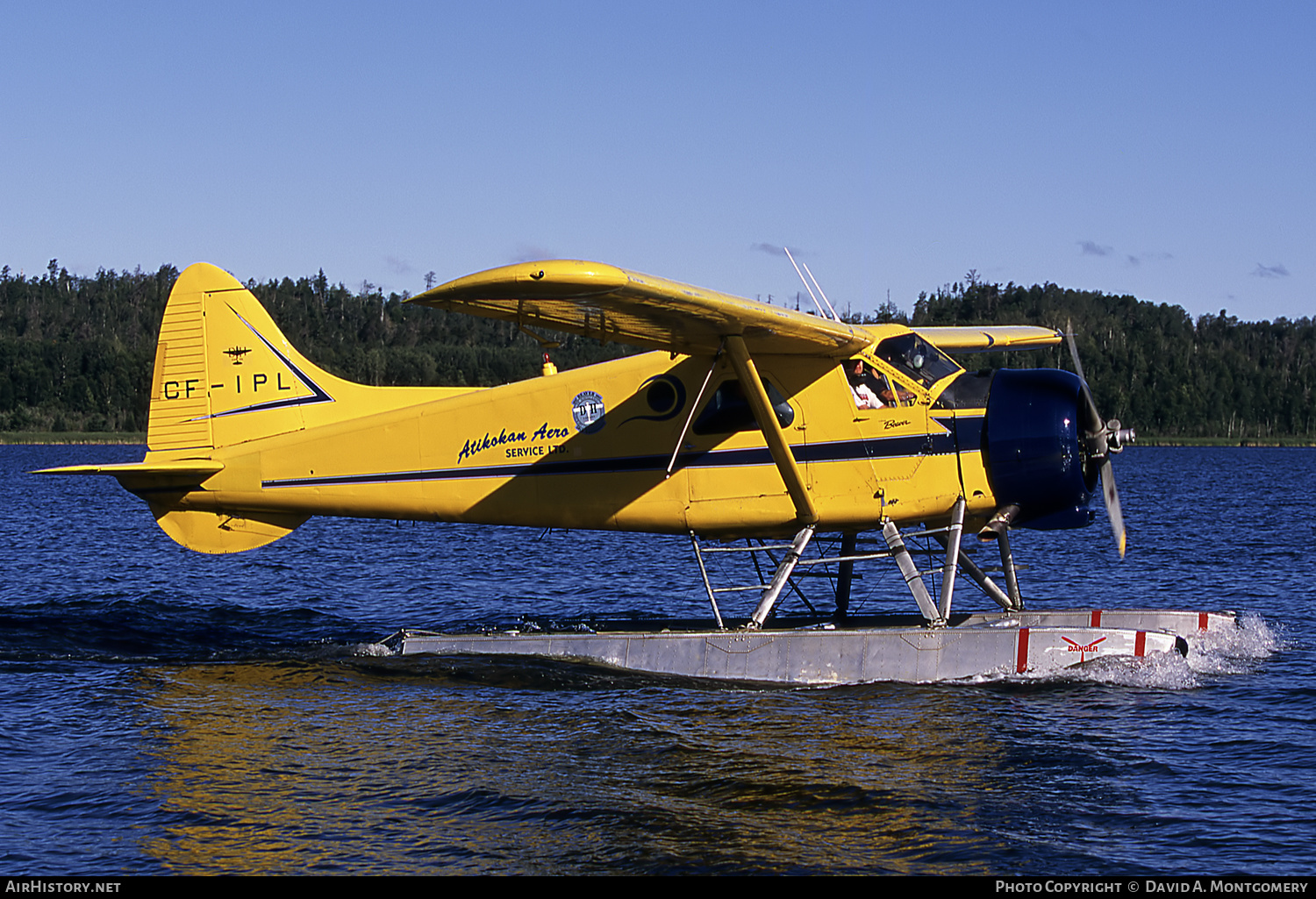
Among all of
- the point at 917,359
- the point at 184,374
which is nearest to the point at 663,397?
the point at 917,359

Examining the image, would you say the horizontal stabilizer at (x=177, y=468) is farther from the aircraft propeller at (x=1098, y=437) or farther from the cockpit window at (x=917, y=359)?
the aircraft propeller at (x=1098, y=437)

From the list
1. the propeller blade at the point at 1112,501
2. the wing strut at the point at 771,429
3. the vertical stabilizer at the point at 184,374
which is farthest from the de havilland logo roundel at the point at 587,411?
the propeller blade at the point at 1112,501

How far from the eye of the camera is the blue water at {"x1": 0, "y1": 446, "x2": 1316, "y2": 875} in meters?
7.02

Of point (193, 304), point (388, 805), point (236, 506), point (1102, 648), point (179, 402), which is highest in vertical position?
point (193, 304)

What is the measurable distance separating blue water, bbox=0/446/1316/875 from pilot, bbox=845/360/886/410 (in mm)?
2475

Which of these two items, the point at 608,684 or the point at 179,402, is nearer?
the point at 608,684

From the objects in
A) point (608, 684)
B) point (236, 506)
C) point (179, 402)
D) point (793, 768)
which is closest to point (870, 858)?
point (793, 768)

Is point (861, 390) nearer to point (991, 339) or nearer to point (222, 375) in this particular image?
point (991, 339)

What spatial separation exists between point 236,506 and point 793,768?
7187mm

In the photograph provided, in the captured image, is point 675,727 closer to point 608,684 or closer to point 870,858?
point 608,684

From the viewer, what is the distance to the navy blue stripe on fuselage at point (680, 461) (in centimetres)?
1097

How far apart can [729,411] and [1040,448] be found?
9.06 feet

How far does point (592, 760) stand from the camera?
28.7ft

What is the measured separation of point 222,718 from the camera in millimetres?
10039
